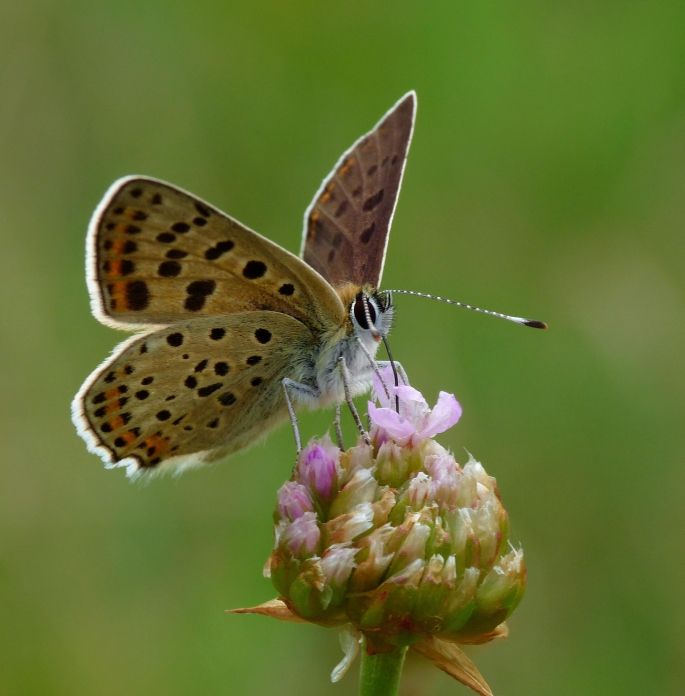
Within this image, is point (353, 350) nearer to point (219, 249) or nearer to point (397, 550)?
point (219, 249)

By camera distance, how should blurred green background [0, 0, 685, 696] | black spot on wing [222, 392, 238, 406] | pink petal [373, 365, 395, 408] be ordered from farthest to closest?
blurred green background [0, 0, 685, 696], black spot on wing [222, 392, 238, 406], pink petal [373, 365, 395, 408]

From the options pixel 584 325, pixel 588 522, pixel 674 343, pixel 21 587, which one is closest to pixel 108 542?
pixel 21 587

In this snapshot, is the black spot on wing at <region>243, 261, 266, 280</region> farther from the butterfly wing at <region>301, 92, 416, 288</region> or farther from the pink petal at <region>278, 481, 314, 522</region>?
the pink petal at <region>278, 481, 314, 522</region>

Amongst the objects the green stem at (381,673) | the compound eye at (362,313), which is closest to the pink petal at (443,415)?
the compound eye at (362,313)

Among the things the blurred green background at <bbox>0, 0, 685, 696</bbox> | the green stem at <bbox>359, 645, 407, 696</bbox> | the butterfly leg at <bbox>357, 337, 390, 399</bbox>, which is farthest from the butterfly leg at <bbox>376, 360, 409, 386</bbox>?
the blurred green background at <bbox>0, 0, 685, 696</bbox>

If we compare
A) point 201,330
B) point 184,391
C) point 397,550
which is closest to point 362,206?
point 201,330
